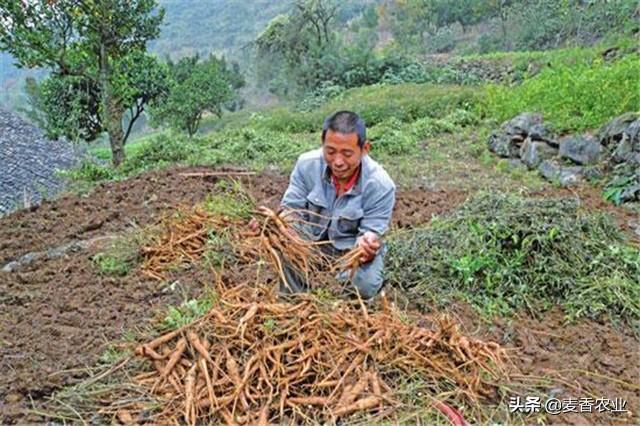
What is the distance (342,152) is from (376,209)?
0.36 m

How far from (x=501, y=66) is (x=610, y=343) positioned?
16.6m

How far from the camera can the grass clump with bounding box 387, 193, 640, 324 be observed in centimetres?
345

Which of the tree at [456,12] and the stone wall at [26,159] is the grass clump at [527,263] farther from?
the tree at [456,12]

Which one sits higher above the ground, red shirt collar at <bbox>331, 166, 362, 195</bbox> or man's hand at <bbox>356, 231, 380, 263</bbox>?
red shirt collar at <bbox>331, 166, 362, 195</bbox>

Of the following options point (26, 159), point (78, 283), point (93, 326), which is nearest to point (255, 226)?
point (93, 326)

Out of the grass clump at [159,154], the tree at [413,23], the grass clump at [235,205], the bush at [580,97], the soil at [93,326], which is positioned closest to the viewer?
the soil at [93,326]

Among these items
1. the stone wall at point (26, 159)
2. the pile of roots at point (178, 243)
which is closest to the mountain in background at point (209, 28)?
the stone wall at point (26, 159)

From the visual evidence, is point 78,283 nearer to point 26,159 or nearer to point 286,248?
point 286,248

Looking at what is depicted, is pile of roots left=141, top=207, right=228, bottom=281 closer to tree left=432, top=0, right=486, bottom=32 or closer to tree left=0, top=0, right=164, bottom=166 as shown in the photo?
tree left=0, top=0, right=164, bottom=166

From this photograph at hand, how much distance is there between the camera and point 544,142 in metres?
6.98

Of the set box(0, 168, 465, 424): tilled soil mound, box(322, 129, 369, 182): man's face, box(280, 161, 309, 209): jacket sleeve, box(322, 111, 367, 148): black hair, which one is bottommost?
box(0, 168, 465, 424): tilled soil mound

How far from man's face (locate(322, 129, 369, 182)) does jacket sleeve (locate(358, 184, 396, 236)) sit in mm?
172

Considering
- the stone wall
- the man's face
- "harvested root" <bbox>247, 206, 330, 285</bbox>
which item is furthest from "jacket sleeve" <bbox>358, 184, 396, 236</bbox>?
the stone wall

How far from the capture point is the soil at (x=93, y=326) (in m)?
2.66
